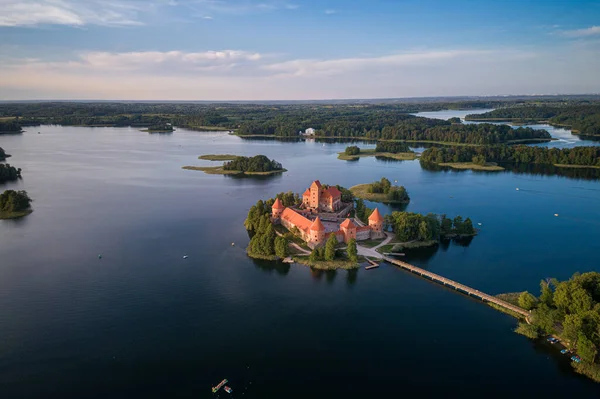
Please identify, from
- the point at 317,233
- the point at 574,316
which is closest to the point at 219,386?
the point at 317,233

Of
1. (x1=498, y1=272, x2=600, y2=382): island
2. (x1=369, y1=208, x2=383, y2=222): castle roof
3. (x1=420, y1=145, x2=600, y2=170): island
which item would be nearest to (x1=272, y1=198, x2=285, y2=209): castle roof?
(x1=369, y1=208, x2=383, y2=222): castle roof

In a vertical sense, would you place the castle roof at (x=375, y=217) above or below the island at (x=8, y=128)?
below

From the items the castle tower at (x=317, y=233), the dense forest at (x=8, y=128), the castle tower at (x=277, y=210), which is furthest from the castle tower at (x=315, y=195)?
the dense forest at (x=8, y=128)

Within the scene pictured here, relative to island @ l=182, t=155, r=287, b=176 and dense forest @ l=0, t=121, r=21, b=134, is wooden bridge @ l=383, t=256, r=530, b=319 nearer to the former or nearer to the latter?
island @ l=182, t=155, r=287, b=176

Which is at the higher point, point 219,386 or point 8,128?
point 8,128

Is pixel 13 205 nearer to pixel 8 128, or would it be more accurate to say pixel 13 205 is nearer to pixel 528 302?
pixel 528 302

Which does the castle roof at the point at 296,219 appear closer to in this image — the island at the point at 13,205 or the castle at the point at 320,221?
the castle at the point at 320,221

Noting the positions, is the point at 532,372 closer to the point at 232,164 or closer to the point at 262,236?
the point at 262,236
